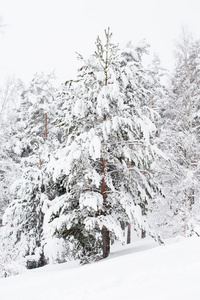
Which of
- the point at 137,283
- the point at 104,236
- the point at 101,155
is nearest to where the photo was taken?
the point at 137,283

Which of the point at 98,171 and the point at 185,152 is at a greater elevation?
the point at 185,152

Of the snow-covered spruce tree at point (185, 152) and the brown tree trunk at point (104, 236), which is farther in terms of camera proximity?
the snow-covered spruce tree at point (185, 152)

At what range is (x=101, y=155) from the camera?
8602mm

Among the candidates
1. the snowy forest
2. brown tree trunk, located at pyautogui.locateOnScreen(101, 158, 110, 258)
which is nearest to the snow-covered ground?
the snowy forest

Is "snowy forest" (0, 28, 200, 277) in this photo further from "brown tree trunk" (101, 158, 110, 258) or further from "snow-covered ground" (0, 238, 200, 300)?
"snow-covered ground" (0, 238, 200, 300)

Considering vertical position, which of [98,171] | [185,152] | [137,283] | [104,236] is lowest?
[104,236]

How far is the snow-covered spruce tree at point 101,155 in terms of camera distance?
7.55m

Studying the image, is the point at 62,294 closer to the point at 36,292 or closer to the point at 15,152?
the point at 36,292

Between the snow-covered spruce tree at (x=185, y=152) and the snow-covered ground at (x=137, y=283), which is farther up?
the snow-covered spruce tree at (x=185, y=152)

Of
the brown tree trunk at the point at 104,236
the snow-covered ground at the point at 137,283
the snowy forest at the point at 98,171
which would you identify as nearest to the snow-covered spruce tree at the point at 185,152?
the snowy forest at the point at 98,171

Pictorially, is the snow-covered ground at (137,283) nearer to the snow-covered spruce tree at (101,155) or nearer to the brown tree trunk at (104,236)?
the snow-covered spruce tree at (101,155)

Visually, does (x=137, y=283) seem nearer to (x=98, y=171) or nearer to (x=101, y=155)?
(x=101, y=155)

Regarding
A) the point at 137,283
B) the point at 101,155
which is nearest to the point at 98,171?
the point at 101,155

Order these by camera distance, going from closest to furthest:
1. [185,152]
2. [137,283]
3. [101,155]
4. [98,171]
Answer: [137,283], [101,155], [98,171], [185,152]
